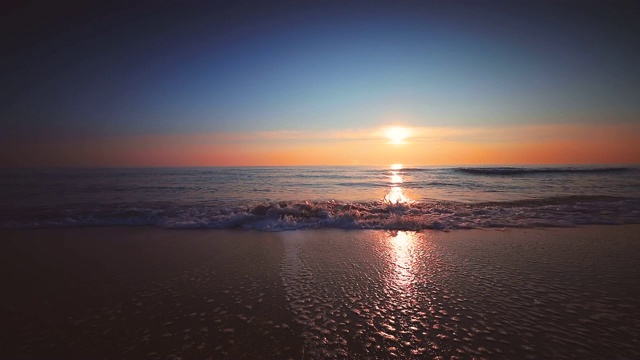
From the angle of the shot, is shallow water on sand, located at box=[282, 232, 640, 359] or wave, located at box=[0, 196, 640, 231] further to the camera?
wave, located at box=[0, 196, 640, 231]

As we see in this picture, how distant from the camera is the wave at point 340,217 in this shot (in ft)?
34.6

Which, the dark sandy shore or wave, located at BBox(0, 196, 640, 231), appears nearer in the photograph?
the dark sandy shore

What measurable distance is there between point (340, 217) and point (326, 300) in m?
6.86

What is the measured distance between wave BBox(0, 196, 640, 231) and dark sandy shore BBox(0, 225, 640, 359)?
262 cm

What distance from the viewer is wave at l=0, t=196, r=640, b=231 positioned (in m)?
10.5

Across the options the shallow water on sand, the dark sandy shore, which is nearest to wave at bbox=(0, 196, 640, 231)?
the dark sandy shore

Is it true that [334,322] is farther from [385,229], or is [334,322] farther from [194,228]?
[194,228]

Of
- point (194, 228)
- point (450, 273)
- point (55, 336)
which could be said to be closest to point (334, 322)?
point (450, 273)

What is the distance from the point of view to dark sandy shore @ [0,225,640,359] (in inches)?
130

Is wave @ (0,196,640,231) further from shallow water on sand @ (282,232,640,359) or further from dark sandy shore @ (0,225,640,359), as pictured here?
shallow water on sand @ (282,232,640,359)

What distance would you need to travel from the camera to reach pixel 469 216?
11984 millimetres

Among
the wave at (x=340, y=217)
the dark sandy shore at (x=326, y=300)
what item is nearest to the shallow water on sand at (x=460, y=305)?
the dark sandy shore at (x=326, y=300)

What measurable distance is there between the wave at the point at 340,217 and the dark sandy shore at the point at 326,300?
2.62m

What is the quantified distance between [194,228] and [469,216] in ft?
37.0
